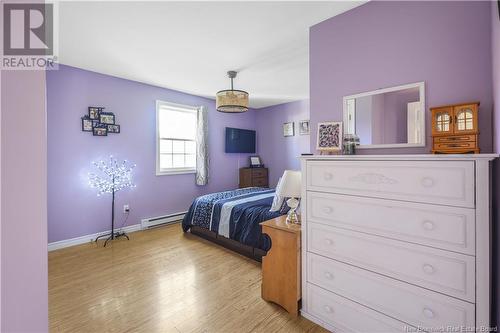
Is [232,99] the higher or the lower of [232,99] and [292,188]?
the higher

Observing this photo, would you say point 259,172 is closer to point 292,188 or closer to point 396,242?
point 292,188

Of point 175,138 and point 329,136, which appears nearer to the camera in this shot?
point 329,136

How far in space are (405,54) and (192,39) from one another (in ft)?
6.65

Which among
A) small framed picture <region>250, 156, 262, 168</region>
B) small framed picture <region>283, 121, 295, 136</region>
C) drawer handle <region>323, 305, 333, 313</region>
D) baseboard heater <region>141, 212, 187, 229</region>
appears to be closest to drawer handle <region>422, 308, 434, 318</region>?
drawer handle <region>323, 305, 333, 313</region>

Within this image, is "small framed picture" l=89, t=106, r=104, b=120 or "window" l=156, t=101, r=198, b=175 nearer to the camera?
"small framed picture" l=89, t=106, r=104, b=120

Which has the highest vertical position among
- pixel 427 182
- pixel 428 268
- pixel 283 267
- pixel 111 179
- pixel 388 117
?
pixel 388 117

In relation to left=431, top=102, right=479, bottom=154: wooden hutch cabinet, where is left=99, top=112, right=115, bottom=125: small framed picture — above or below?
above

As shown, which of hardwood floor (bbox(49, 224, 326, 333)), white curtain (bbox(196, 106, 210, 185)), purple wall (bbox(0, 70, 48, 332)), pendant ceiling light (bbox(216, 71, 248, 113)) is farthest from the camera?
white curtain (bbox(196, 106, 210, 185))

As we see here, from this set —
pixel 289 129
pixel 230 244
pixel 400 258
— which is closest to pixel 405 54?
pixel 400 258

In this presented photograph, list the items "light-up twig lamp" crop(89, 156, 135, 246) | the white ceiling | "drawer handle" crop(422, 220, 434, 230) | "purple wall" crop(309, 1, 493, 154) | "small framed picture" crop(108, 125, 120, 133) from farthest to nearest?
"small framed picture" crop(108, 125, 120, 133) < "light-up twig lamp" crop(89, 156, 135, 246) < the white ceiling < "purple wall" crop(309, 1, 493, 154) < "drawer handle" crop(422, 220, 434, 230)

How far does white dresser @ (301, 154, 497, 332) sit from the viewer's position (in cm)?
118

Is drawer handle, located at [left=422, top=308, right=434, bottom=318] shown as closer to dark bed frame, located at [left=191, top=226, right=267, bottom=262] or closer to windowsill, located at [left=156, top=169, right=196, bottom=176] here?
dark bed frame, located at [left=191, top=226, right=267, bottom=262]

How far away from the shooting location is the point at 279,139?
18.7ft

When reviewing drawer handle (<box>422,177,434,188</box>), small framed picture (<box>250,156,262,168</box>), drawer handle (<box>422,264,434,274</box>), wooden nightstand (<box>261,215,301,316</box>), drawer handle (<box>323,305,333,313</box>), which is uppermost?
small framed picture (<box>250,156,262,168</box>)
